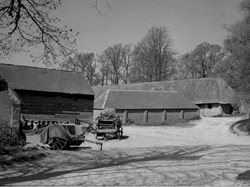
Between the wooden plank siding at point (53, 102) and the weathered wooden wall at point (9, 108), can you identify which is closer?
the weathered wooden wall at point (9, 108)

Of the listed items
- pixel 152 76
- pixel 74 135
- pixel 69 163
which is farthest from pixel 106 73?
pixel 69 163

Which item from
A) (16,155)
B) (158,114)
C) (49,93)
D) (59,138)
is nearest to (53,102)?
(49,93)

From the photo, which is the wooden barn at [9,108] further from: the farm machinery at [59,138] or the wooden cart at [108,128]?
the wooden cart at [108,128]

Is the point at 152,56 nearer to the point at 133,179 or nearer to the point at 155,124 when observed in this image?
the point at 155,124

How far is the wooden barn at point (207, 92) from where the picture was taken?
44.9 metres

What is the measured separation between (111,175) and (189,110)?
35631mm

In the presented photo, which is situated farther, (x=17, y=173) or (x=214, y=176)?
(x=17, y=173)

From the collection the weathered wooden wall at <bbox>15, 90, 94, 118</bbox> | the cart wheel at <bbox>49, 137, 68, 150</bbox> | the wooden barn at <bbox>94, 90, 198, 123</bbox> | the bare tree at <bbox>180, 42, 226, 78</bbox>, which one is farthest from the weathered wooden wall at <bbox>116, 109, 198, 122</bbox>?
the cart wheel at <bbox>49, 137, 68, 150</bbox>

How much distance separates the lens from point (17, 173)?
31.7 feet

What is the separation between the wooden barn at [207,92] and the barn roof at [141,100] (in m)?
3.35

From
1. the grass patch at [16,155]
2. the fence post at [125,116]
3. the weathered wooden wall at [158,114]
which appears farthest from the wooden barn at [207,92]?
the grass patch at [16,155]

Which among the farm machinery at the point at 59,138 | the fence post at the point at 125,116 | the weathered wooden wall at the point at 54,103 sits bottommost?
the farm machinery at the point at 59,138

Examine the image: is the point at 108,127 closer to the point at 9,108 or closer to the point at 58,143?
the point at 9,108

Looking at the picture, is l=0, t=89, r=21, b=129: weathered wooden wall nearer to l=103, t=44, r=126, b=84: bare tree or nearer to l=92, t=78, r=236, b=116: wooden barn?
l=92, t=78, r=236, b=116: wooden barn
